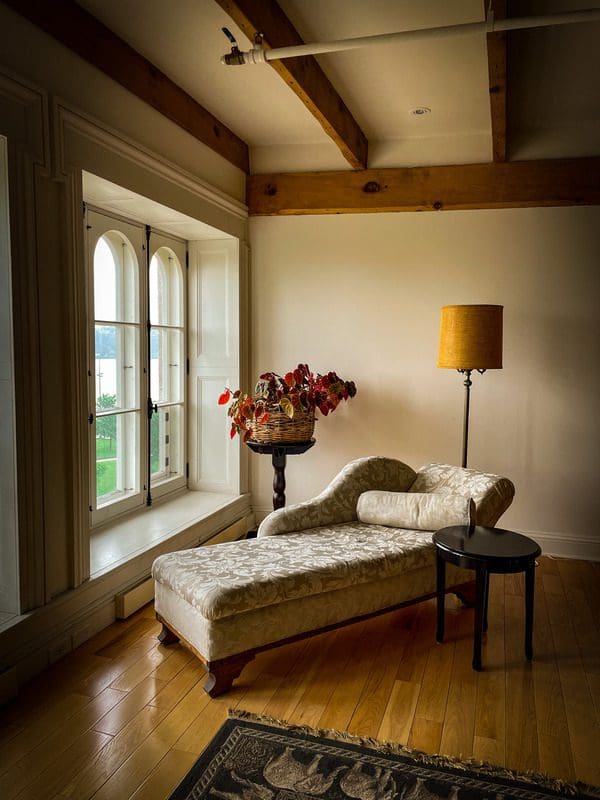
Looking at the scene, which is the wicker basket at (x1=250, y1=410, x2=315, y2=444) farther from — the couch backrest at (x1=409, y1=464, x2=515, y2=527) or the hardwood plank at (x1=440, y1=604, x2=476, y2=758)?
the hardwood plank at (x1=440, y1=604, x2=476, y2=758)

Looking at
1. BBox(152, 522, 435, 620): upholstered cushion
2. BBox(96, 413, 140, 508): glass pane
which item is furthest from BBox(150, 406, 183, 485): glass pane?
BBox(152, 522, 435, 620): upholstered cushion

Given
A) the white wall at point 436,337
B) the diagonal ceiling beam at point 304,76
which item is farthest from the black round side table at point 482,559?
the diagonal ceiling beam at point 304,76

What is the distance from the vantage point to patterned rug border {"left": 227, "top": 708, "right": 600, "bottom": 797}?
1.97 m

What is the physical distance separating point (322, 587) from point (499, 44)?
2.37m

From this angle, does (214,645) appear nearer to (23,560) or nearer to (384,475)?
(23,560)

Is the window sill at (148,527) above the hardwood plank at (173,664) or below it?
above

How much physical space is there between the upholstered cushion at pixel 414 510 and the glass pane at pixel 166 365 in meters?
1.72

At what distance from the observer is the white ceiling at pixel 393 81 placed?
9.10ft

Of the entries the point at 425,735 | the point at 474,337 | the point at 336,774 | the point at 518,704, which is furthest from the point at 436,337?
the point at 336,774

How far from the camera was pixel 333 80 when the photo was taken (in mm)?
3459

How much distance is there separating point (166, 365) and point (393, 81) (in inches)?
93.4

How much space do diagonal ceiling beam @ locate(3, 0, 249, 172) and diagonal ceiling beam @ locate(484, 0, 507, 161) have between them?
1.71m

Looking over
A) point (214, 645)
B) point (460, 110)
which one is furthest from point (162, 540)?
point (460, 110)

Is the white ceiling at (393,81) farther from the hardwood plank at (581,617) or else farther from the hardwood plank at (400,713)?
the hardwood plank at (400,713)
